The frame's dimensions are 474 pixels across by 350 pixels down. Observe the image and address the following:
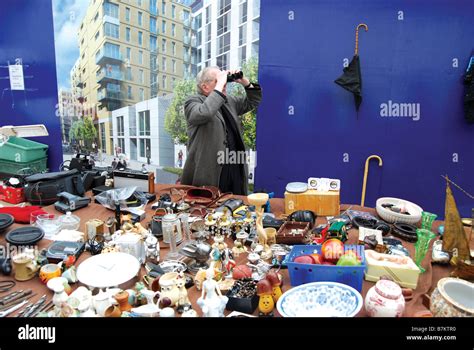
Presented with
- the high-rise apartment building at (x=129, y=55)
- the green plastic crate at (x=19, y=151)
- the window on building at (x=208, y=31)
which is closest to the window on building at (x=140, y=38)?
the high-rise apartment building at (x=129, y=55)

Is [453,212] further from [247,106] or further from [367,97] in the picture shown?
[367,97]

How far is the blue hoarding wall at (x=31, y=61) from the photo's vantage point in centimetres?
320

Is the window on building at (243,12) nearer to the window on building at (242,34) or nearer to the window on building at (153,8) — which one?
the window on building at (242,34)

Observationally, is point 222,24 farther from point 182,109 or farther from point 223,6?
point 182,109

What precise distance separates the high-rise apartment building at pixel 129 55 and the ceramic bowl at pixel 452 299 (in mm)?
3192

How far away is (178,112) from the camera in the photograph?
371cm

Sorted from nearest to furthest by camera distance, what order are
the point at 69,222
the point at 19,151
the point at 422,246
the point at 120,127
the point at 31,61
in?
1. the point at 422,246
2. the point at 69,222
3. the point at 19,151
4. the point at 31,61
5. the point at 120,127

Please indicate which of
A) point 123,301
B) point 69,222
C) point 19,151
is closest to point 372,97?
point 69,222

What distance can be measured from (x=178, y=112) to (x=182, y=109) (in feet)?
0.27

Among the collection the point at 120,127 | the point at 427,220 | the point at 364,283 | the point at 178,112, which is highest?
the point at 178,112

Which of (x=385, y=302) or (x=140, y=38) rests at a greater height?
(x=140, y=38)

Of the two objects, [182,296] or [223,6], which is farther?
[223,6]

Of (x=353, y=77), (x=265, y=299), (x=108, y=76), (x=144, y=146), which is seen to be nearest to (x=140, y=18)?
(x=108, y=76)

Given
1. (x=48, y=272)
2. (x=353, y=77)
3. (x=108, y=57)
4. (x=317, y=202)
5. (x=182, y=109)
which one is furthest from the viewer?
(x=182, y=109)
